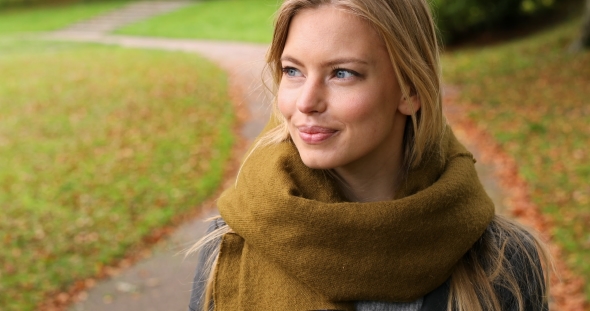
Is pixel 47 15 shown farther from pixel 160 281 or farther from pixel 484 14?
pixel 160 281

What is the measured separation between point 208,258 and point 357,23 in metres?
0.92

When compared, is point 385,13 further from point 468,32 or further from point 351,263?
point 468,32

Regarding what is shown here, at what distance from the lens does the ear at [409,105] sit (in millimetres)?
1974

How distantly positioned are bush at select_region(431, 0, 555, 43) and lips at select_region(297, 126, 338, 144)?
1526cm

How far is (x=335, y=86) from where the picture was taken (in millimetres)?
1833

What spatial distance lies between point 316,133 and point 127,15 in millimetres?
27340

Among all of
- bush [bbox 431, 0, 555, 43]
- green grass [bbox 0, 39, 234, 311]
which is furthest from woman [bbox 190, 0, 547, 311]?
bush [bbox 431, 0, 555, 43]

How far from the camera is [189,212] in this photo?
23.9ft

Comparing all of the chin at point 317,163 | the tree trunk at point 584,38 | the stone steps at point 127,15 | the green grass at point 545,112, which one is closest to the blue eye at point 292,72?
the chin at point 317,163

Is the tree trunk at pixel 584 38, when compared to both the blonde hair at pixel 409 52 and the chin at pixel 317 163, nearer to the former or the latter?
the blonde hair at pixel 409 52

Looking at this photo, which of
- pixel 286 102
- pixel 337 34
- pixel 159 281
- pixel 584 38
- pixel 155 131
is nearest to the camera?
pixel 337 34

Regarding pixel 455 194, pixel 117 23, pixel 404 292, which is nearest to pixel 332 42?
pixel 455 194

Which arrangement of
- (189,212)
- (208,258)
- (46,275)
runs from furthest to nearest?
1. (189,212)
2. (46,275)
3. (208,258)

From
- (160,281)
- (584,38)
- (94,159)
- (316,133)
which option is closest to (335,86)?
(316,133)
